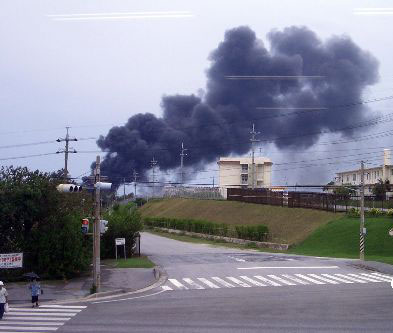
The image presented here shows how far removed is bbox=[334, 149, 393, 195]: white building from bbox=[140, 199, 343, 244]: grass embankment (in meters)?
14.5

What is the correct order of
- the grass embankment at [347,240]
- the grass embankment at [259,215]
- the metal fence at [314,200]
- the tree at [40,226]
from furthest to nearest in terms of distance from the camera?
the metal fence at [314,200] → the grass embankment at [259,215] → the grass embankment at [347,240] → the tree at [40,226]

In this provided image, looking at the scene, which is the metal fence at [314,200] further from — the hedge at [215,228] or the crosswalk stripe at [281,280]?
the crosswalk stripe at [281,280]

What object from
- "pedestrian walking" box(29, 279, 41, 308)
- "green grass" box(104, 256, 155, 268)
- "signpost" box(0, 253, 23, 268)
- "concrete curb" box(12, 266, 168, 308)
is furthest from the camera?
"green grass" box(104, 256, 155, 268)

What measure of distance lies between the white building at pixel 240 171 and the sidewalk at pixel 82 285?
8557cm

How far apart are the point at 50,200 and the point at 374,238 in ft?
89.6

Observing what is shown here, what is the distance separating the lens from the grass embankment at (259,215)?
59781 millimetres

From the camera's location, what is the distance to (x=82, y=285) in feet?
98.4

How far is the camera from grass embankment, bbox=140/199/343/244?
2354 inches

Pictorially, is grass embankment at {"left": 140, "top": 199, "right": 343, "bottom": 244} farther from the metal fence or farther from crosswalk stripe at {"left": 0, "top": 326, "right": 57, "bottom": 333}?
crosswalk stripe at {"left": 0, "top": 326, "right": 57, "bottom": 333}

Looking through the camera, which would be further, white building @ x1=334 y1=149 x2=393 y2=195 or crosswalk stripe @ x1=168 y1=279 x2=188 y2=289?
white building @ x1=334 y1=149 x2=393 y2=195

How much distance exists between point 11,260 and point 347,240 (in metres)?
29.0

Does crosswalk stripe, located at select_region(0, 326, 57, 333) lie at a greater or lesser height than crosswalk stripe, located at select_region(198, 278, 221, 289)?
greater

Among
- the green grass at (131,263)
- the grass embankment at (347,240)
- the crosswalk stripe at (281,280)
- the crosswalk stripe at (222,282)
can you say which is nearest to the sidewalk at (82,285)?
the green grass at (131,263)

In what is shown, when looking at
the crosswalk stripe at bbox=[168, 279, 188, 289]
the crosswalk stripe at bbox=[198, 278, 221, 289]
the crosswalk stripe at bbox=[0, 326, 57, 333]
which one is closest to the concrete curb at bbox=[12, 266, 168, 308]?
the crosswalk stripe at bbox=[168, 279, 188, 289]
